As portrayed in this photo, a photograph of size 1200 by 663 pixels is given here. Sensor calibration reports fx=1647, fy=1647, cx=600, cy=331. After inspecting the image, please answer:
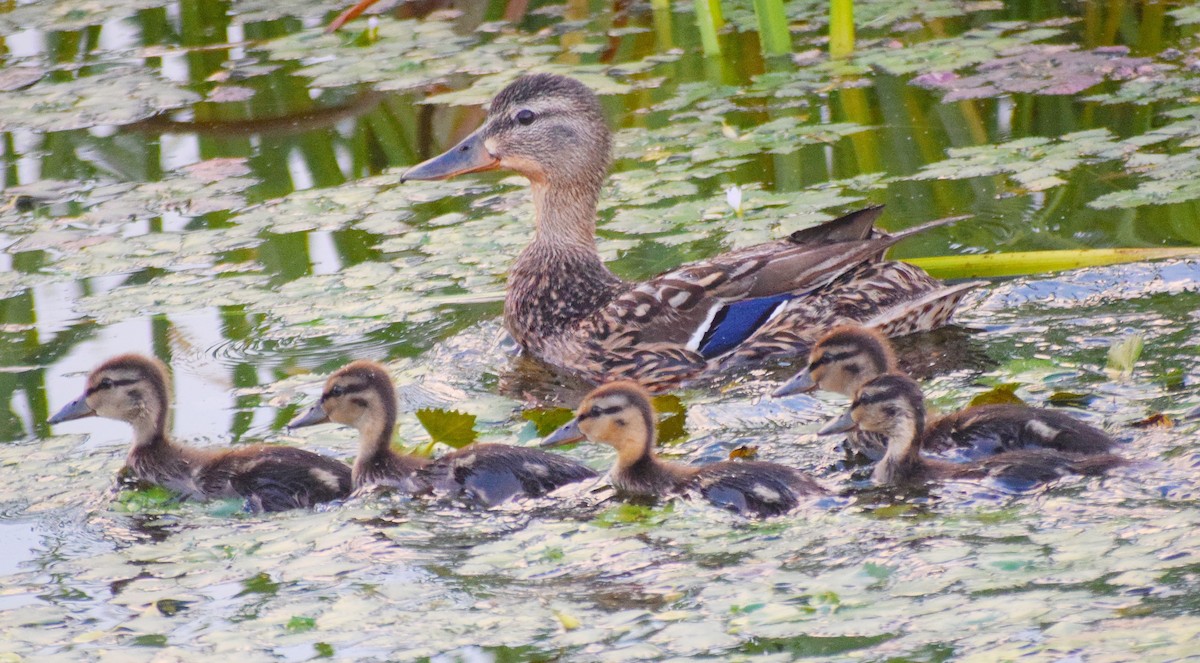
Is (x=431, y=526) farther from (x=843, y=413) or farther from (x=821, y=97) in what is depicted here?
(x=821, y=97)

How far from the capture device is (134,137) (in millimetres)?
9516

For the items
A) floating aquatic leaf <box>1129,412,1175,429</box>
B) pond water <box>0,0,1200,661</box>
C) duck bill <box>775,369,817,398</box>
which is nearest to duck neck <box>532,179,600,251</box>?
pond water <box>0,0,1200,661</box>

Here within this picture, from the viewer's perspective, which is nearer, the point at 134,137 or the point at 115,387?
the point at 115,387

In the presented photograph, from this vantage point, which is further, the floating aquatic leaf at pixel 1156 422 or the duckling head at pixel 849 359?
the duckling head at pixel 849 359

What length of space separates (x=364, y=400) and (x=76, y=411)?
1.02 m

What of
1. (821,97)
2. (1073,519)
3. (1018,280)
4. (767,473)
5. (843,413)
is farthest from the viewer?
(821,97)

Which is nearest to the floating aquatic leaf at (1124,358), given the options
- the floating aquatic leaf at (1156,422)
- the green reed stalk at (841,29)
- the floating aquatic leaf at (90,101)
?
the floating aquatic leaf at (1156,422)

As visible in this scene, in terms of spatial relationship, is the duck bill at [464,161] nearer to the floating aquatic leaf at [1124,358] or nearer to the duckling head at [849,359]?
the duckling head at [849,359]

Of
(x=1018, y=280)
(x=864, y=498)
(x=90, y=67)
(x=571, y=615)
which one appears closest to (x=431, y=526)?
(x=571, y=615)

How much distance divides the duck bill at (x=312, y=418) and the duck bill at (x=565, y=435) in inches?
28.8

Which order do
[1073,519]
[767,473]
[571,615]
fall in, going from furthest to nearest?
[767,473] < [1073,519] < [571,615]

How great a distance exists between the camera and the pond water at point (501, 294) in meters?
3.93

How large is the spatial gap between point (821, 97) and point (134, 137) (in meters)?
3.94

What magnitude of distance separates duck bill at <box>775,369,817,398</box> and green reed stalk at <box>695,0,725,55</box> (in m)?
4.64
